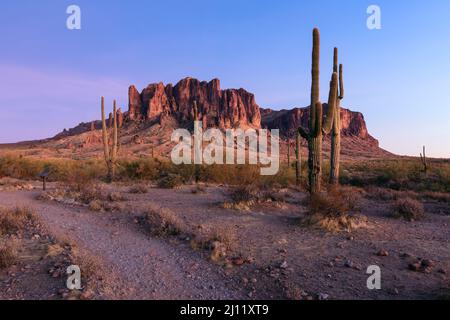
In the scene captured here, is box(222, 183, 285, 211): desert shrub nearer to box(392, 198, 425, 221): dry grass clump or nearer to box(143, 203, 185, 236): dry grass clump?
box(143, 203, 185, 236): dry grass clump

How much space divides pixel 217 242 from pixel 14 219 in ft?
15.6

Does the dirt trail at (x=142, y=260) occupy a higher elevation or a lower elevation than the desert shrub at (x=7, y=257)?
lower

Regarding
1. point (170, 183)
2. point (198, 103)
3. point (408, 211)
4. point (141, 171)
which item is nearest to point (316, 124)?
point (408, 211)

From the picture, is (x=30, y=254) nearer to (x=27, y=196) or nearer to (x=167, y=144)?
(x=27, y=196)

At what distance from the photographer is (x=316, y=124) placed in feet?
33.1

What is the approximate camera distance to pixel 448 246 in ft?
22.3

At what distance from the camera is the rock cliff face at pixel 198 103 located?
9981 cm

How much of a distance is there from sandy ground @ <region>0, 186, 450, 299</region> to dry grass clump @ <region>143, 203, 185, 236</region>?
0.25 meters

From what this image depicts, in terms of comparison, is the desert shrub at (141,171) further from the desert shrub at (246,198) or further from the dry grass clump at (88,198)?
the desert shrub at (246,198)

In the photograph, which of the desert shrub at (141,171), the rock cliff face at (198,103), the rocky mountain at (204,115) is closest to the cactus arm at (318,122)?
the desert shrub at (141,171)

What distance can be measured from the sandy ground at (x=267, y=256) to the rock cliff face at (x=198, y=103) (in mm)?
89615

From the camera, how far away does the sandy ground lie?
4699mm

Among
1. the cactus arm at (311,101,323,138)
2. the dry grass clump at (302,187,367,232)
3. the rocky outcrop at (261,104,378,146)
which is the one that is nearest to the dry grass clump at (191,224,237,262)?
the dry grass clump at (302,187,367,232)
